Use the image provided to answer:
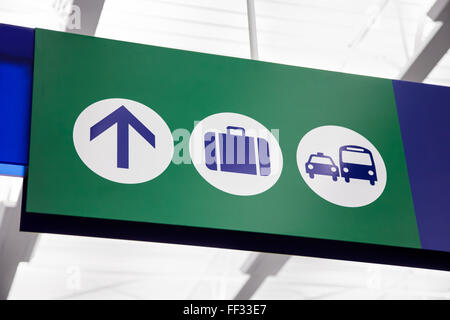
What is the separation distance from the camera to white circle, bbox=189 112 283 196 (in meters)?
2.93

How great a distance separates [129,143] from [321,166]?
2.43 ft

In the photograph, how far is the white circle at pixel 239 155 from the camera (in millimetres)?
2934

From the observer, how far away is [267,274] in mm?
9414

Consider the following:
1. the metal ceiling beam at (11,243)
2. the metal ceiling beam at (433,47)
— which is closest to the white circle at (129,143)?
the metal ceiling beam at (433,47)

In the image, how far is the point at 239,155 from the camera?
301cm

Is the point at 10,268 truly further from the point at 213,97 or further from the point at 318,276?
the point at 213,97

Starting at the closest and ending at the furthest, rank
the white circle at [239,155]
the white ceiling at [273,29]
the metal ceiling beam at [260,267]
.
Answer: the white circle at [239,155], the white ceiling at [273,29], the metal ceiling beam at [260,267]

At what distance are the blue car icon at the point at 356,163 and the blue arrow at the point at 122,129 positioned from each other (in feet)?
2.48

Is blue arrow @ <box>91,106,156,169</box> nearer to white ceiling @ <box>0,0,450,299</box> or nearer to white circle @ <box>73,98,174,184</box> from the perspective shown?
white circle @ <box>73,98,174,184</box>

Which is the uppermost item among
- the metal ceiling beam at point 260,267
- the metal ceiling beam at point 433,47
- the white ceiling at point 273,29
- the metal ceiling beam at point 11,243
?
the white ceiling at point 273,29

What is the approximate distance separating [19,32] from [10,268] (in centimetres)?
568

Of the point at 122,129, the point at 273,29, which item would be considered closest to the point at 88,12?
the point at 273,29

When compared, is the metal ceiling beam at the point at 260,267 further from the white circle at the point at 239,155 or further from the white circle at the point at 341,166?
the white circle at the point at 239,155

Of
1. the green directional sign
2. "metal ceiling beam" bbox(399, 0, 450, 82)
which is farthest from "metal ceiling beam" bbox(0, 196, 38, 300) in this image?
the green directional sign
